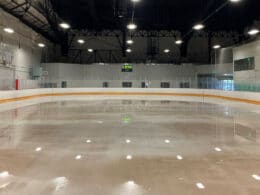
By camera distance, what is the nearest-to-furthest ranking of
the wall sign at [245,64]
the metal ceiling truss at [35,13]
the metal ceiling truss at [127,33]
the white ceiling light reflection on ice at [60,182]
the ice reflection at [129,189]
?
A: the ice reflection at [129,189] → the white ceiling light reflection on ice at [60,182] → the metal ceiling truss at [35,13] → the wall sign at [245,64] → the metal ceiling truss at [127,33]

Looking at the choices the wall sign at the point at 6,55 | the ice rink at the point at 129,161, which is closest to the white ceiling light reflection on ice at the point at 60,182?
the ice rink at the point at 129,161

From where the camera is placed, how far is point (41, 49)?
3819 cm

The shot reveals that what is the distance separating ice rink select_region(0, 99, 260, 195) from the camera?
499 cm

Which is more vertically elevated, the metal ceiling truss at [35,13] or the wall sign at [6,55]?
the metal ceiling truss at [35,13]

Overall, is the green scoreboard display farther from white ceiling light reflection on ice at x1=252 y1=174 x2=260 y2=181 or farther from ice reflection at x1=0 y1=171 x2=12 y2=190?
white ceiling light reflection on ice at x1=252 y1=174 x2=260 y2=181

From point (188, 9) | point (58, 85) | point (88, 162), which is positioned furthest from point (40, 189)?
point (58, 85)

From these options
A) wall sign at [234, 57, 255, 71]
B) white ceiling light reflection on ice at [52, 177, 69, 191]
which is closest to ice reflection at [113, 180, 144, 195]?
white ceiling light reflection on ice at [52, 177, 69, 191]

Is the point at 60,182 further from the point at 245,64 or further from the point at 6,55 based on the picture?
the point at 245,64

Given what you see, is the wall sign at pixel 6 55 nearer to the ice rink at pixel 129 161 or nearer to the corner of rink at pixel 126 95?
the corner of rink at pixel 126 95

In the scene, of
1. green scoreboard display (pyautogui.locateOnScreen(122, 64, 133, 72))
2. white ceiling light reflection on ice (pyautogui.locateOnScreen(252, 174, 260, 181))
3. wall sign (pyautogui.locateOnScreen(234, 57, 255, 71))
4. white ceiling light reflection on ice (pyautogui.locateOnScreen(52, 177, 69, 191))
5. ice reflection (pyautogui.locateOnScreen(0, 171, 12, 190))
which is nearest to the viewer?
white ceiling light reflection on ice (pyautogui.locateOnScreen(52, 177, 69, 191))

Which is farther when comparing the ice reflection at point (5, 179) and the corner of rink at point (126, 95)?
the corner of rink at point (126, 95)

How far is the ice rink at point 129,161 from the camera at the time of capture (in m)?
4.99

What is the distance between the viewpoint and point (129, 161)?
668 centimetres

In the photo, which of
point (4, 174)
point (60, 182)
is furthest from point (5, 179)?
point (60, 182)
